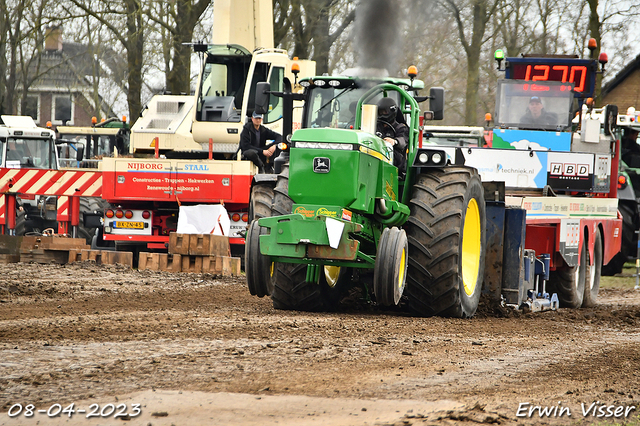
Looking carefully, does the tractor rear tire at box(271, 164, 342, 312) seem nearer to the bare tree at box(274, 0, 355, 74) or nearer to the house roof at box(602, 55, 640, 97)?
the bare tree at box(274, 0, 355, 74)

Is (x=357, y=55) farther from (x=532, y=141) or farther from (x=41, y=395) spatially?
(x=41, y=395)

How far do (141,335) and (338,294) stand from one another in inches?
110

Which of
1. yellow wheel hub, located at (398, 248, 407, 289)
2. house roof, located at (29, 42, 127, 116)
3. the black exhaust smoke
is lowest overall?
yellow wheel hub, located at (398, 248, 407, 289)

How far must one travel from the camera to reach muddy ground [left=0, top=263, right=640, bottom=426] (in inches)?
171

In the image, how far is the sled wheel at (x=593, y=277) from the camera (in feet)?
40.0

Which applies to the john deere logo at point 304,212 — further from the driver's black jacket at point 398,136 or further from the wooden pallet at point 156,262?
the wooden pallet at point 156,262

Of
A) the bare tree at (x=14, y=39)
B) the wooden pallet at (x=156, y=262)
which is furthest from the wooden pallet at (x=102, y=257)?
the bare tree at (x=14, y=39)

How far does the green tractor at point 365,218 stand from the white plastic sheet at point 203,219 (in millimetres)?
5352

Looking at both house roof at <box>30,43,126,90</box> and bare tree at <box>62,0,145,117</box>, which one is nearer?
bare tree at <box>62,0,145,117</box>

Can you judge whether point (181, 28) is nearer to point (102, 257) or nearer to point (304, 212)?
point (102, 257)

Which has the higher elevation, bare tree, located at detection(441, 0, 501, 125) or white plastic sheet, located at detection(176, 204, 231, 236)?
bare tree, located at detection(441, 0, 501, 125)

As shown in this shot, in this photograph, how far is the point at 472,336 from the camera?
23.8ft

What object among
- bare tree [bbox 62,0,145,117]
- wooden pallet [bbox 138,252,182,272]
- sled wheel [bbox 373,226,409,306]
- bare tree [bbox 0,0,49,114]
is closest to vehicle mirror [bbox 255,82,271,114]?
sled wheel [bbox 373,226,409,306]

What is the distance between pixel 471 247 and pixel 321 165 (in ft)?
7.59
